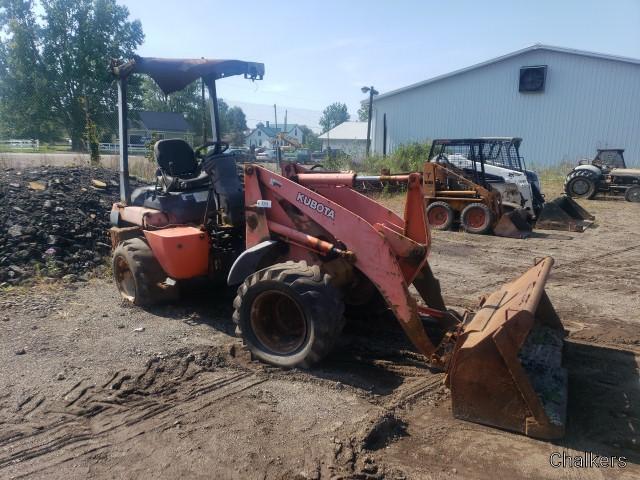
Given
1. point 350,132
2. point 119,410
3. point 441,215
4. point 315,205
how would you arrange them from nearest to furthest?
→ point 119,410 < point 315,205 < point 441,215 < point 350,132

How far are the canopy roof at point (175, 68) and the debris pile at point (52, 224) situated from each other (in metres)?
3.26

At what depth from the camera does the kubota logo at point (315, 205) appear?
174 inches

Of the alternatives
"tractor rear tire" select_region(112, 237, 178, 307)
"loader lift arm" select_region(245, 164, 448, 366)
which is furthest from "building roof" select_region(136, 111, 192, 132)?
"loader lift arm" select_region(245, 164, 448, 366)

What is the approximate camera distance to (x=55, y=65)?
48906 mm

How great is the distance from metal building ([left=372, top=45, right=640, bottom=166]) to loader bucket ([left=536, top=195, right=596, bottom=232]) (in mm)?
15062

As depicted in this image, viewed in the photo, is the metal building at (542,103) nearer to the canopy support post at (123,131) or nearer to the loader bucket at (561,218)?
the loader bucket at (561,218)

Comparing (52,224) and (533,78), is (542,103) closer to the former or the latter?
(533,78)

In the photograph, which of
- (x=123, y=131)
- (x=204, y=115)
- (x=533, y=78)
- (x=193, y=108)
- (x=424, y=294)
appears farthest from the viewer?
(x=193, y=108)

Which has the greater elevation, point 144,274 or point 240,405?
point 144,274

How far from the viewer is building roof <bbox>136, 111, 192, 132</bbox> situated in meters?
50.5

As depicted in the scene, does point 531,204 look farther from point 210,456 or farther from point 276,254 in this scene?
point 210,456

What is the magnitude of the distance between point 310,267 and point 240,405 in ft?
4.00

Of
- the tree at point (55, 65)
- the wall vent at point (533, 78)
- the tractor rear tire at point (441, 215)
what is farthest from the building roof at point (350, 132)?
the tractor rear tire at point (441, 215)

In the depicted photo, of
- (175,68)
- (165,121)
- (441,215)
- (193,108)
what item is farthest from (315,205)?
(165,121)
